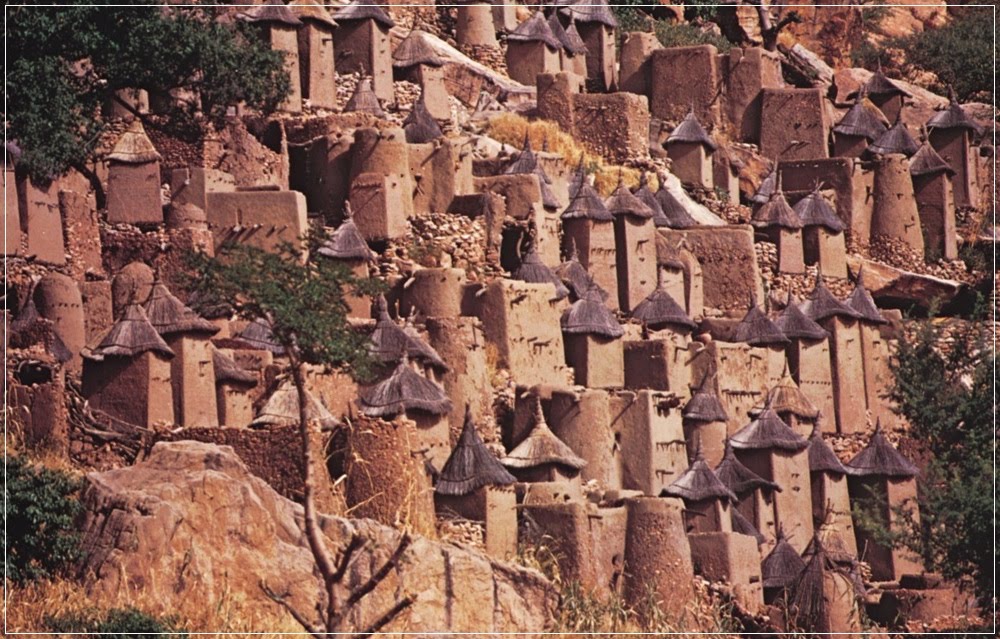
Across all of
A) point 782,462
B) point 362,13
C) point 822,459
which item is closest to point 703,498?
point 782,462

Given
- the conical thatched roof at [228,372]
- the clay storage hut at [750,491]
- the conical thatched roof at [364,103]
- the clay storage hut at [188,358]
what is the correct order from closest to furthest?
the clay storage hut at [188,358] < the conical thatched roof at [228,372] < the clay storage hut at [750,491] < the conical thatched roof at [364,103]

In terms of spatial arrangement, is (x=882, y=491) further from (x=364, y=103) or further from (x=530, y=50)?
(x=530, y=50)

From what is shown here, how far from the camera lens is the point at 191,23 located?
48312 millimetres

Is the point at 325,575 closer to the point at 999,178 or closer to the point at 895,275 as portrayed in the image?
the point at 895,275

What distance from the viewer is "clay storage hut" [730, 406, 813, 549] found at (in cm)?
4778

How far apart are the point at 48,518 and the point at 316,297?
3.79 meters

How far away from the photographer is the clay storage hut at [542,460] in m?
41.6

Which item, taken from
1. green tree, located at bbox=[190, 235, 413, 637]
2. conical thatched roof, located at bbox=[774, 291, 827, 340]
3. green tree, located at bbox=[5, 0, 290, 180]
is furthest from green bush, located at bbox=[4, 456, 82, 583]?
conical thatched roof, located at bbox=[774, 291, 827, 340]

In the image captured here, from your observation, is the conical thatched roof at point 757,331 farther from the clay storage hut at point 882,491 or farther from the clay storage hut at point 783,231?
the clay storage hut at point 783,231

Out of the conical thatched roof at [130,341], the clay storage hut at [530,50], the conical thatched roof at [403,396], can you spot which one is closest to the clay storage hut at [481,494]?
the conical thatched roof at [403,396]

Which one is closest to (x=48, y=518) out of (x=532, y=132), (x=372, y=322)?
(x=372, y=322)

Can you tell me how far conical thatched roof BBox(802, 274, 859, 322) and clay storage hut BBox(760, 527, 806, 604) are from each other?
910cm

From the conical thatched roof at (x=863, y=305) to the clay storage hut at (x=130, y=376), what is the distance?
17932 millimetres

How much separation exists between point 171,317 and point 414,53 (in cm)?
1529
